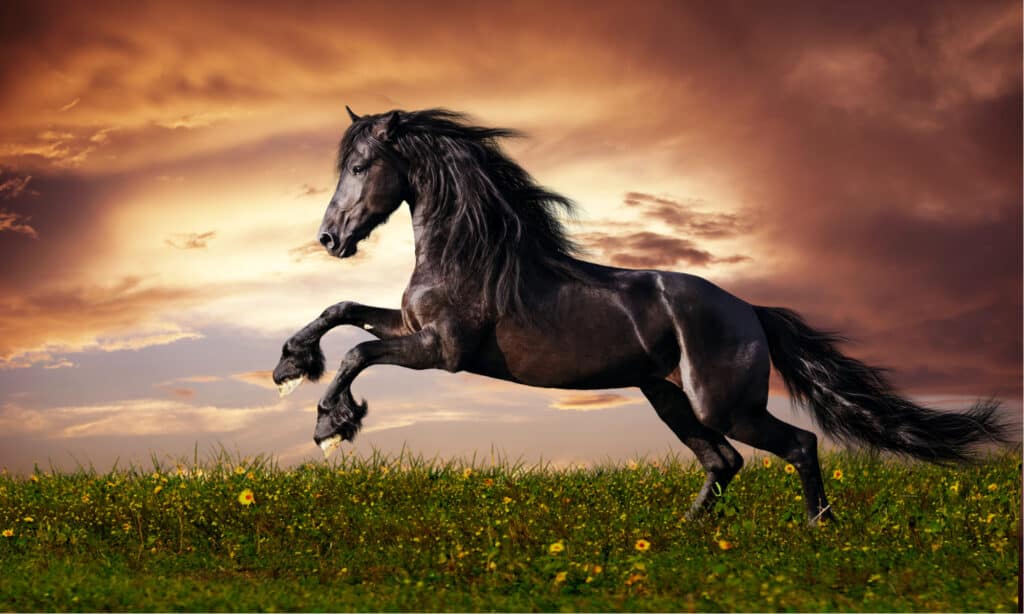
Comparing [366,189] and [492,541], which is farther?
[366,189]

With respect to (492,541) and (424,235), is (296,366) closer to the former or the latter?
(424,235)

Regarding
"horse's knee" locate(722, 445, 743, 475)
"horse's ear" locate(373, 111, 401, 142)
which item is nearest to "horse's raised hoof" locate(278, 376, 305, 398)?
"horse's ear" locate(373, 111, 401, 142)

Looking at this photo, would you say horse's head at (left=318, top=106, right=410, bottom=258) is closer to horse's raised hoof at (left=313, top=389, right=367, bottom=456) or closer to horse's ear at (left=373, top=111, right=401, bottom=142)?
horse's ear at (left=373, top=111, right=401, bottom=142)

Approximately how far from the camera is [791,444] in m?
7.25

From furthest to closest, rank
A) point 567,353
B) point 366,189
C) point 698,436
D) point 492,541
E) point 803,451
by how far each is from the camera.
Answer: point 698,436, point 803,451, point 366,189, point 567,353, point 492,541

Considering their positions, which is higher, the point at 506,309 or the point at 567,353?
the point at 506,309

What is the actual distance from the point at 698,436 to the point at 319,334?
2754 millimetres

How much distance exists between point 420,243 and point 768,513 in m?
3.20

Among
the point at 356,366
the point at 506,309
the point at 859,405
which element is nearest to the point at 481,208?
the point at 506,309

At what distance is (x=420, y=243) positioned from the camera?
7098 millimetres

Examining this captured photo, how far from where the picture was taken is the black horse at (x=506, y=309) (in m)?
6.87

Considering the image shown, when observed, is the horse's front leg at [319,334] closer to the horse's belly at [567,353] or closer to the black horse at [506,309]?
the black horse at [506,309]

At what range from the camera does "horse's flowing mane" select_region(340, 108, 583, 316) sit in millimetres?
6949

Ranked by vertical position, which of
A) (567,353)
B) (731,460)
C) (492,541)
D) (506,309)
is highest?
(506,309)
